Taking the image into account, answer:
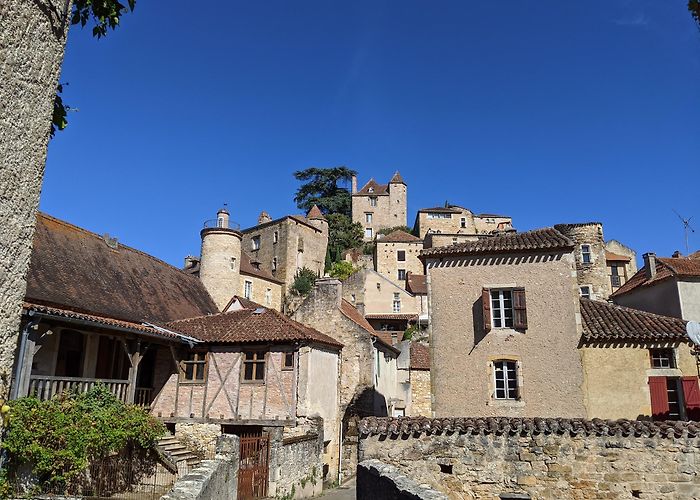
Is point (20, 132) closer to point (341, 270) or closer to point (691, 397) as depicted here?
point (691, 397)

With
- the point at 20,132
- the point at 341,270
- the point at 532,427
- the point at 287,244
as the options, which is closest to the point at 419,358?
the point at 532,427

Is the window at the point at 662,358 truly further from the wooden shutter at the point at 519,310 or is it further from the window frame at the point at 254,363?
the window frame at the point at 254,363

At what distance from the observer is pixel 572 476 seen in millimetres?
9828

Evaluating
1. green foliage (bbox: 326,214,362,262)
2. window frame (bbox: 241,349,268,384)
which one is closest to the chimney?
window frame (bbox: 241,349,268,384)

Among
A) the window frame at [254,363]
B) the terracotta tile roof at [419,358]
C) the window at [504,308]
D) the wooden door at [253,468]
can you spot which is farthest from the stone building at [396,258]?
the wooden door at [253,468]

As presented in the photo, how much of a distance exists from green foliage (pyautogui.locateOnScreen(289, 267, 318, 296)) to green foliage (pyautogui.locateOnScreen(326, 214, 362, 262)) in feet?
30.3

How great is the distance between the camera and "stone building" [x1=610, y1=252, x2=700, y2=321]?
2053 cm

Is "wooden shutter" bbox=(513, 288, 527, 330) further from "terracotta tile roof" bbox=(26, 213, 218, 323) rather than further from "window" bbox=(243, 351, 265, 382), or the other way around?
"terracotta tile roof" bbox=(26, 213, 218, 323)

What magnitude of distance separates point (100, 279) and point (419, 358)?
16.0 metres

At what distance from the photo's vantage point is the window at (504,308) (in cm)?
1421

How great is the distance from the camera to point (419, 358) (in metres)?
27.0

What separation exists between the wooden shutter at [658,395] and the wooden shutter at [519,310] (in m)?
3.56

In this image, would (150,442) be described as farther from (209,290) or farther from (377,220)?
(377,220)

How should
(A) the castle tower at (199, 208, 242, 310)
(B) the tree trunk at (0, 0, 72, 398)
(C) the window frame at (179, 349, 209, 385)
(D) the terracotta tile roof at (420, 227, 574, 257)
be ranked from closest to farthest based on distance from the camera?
(B) the tree trunk at (0, 0, 72, 398)
(D) the terracotta tile roof at (420, 227, 574, 257)
(C) the window frame at (179, 349, 209, 385)
(A) the castle tower at (199, 208, 242, 310)
